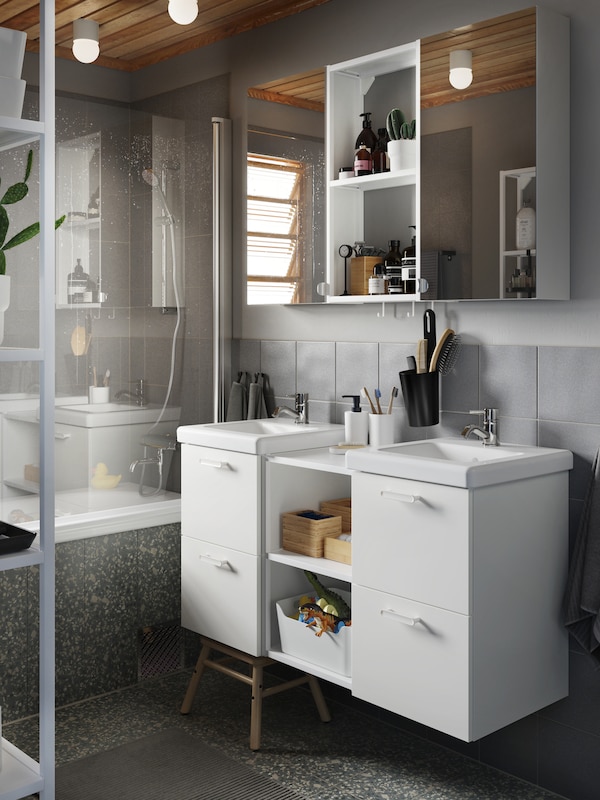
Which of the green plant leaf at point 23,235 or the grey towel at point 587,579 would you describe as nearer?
the green plant leaf at point 23,235

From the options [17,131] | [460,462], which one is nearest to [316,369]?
[460,462]

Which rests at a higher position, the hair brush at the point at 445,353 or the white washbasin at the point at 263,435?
the hair brush at the point at 445,353

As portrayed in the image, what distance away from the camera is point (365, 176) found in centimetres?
284

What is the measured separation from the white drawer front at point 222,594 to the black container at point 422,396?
2.24ft

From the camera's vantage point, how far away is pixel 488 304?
105 inches

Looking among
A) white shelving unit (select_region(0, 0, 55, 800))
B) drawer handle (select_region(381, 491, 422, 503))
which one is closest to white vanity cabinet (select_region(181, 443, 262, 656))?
drawer handle (select_region(381, 491, 422, 503))

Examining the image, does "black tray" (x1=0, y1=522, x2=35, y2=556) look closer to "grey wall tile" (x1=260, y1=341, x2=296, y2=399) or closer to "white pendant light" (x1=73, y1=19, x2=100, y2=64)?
"grey wall tile" (x1=260, y1=341, x2=296, y2=399)

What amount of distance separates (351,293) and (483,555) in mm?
1128

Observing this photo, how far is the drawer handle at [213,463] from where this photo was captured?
2.86m

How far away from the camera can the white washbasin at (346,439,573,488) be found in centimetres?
217

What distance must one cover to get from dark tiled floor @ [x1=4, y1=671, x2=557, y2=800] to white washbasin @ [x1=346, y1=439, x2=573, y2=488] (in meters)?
0.96

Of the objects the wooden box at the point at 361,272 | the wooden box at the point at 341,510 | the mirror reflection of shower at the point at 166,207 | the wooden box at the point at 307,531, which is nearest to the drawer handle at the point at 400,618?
the wooden box at the point at 307,531

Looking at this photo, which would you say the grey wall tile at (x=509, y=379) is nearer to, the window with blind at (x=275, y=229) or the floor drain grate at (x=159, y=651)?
the window with blind at (x=275, y=229)

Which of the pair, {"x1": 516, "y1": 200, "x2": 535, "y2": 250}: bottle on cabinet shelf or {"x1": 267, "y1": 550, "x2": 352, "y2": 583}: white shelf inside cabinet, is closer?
{"x1": 516, "y1": 200, "x2": 535, "y2": 250}: bottle on cabinet shelf
